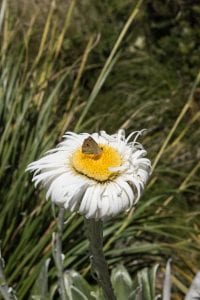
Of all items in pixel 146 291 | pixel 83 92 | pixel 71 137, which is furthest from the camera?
pixel 83 92

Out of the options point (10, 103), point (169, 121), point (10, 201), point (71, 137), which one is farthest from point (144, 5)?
point (71, 137)

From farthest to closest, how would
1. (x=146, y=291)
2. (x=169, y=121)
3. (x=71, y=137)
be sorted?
(x=169, y=121)
(x=146, y=291)
(x=71, y=137)

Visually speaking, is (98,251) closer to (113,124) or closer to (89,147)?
(89,147)

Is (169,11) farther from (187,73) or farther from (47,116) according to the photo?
(47,116)

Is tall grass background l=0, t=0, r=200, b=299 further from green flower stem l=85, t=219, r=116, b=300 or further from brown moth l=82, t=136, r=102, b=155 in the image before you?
brown moth l=82, t=136, r=102, b=155

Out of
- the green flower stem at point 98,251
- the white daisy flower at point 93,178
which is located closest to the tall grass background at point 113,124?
the green flower stem at point 98,251
